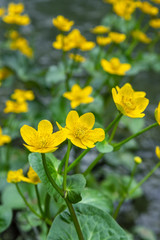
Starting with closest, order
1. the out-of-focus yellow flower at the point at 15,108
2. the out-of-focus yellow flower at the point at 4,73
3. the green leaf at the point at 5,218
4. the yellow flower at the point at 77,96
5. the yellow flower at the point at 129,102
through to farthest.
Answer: the yellow flower at the point at 129,102
the green leaf at the point at 5,218
the yellow flower at the point at 77,96
the out-of-focus yellow flower at the point at 15,108
the out-of-focus yellow flower at the point at 4,73

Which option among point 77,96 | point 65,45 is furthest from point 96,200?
point 65,45

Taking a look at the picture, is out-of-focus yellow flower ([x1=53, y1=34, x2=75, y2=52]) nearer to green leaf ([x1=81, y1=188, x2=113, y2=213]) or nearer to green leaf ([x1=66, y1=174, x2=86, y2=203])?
green leaf ([x1=81, y1=188, x2=113, y2=213])

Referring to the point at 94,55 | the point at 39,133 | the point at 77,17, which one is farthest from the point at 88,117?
the point at 77,17

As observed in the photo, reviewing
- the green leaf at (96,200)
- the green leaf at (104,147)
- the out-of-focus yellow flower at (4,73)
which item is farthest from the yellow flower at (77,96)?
the out-of-focus yellow flower at (4,73)

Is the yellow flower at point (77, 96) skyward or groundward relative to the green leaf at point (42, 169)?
groundward

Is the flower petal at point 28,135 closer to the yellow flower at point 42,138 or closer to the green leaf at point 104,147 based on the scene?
the yellow flower at point 42,138

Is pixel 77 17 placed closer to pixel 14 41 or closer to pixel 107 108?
pixel 14 41

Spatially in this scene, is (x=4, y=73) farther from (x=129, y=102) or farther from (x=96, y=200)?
(x=129, y=102)
